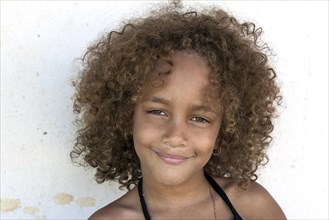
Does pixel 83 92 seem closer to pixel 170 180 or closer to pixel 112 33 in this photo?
pixel 112 33

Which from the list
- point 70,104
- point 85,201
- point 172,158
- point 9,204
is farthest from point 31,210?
point 172,158

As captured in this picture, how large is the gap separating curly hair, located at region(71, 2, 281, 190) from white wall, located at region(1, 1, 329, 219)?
80mm

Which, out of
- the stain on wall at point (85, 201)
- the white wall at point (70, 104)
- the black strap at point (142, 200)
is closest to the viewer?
the black strap at point (142, 200)

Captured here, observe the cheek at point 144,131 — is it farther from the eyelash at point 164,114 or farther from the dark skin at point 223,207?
the dark skin at point 223,207

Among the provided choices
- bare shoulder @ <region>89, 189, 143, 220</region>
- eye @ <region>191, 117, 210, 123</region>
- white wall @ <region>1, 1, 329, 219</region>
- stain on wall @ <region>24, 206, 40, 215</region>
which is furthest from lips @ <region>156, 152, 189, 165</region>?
stain on wall @ <region>24, 206, 40, 215</region>

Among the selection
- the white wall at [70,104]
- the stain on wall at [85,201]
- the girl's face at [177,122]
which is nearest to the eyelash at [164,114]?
the girl's face at [177,122]

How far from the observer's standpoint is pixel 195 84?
5.51 feet

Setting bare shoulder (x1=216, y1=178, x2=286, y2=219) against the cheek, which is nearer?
the cheek

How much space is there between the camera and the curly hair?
1730mm

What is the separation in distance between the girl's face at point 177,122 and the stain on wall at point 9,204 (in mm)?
560

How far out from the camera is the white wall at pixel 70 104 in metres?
2.04

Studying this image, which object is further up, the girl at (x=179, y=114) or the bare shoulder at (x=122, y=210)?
the girl at (x=179, y=114)

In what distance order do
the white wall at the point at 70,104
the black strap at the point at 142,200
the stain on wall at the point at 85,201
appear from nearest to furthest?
the black strap at the point at 142,200 → the white wall at the point at 70,104 → the stain on wall at the point at 85,201

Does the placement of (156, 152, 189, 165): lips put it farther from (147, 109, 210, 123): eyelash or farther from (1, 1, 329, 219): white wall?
(1, 1, 329, 219): white wall
